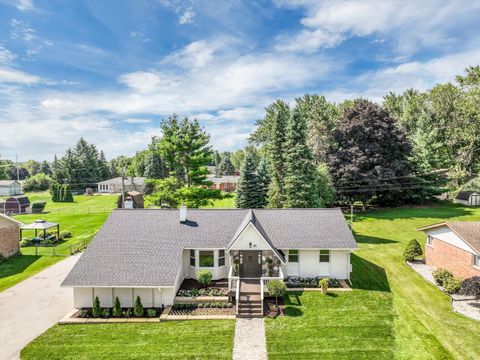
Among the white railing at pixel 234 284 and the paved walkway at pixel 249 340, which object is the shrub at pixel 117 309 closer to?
the white railing at pixel 234 284

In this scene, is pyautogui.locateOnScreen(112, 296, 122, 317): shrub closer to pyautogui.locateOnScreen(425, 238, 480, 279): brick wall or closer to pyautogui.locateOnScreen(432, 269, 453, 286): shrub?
pyautogui.locateOnScreen(432, 269, 453, 286): shrub

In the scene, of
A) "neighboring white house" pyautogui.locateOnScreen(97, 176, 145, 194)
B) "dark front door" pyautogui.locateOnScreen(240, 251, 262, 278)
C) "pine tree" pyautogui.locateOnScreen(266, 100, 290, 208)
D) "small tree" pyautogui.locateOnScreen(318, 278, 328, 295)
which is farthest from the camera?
"neighboring white house" pyautogui.locateOnScreen(97, 176, 145, 194)

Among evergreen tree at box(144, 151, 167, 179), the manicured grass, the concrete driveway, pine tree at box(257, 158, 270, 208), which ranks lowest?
the manicured grass

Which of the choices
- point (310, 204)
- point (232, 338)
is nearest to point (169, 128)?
point (310, 204)

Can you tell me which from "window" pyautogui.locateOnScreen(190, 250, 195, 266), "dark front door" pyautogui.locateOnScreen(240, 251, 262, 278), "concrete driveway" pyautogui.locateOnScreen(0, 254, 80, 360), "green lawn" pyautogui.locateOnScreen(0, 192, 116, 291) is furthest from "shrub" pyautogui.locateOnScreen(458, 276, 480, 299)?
"green lawn" pyautogui.locateOnScreen(0, 192, 116, 291)

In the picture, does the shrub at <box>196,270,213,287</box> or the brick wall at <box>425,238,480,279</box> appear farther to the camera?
the brick wall at <box>425,238,480,279</box>

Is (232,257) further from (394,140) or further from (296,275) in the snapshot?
(394,140)
